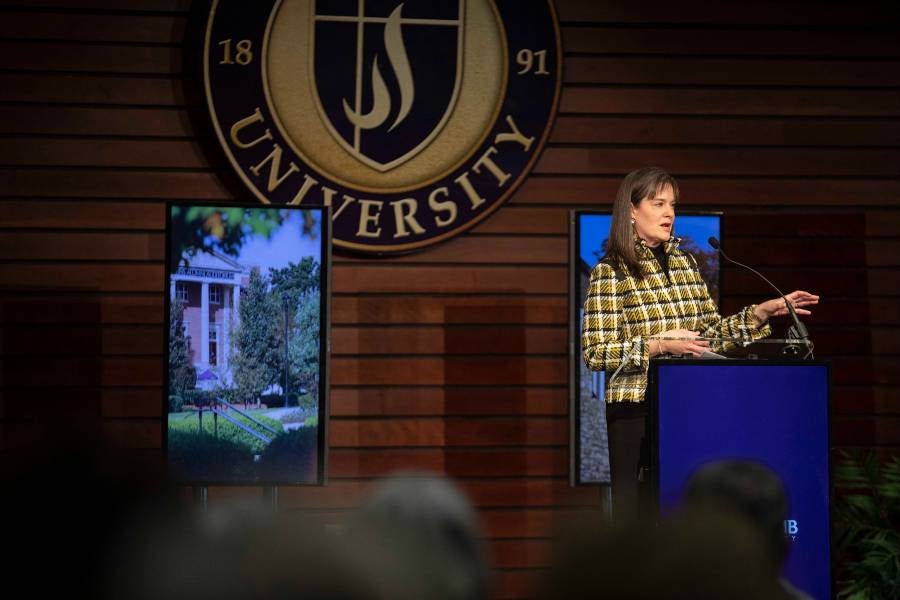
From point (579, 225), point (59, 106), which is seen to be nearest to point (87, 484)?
point (579, 225)

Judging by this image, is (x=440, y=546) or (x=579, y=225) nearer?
(x=440, y=546)

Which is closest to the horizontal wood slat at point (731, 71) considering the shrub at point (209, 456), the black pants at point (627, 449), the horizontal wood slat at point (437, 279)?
the horizontal wood slat at point (437, 279)

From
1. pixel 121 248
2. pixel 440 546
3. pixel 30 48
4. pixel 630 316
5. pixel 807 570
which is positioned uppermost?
pixel 30 48

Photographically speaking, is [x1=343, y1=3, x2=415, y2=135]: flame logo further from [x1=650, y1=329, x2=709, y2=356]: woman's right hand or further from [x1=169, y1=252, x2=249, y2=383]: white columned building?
[x1=650, y1=329, x2=709, y2=356]: woman's right hand

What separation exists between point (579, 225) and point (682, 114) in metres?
0.73

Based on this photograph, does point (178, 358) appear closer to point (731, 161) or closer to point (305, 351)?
point (305, 351)

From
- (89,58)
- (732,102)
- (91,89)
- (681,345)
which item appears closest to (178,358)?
(91,89)

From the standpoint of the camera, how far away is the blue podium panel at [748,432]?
3086 mm

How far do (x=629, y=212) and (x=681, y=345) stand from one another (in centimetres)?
51

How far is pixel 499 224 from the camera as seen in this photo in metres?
4.61

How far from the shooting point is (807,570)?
311 cm

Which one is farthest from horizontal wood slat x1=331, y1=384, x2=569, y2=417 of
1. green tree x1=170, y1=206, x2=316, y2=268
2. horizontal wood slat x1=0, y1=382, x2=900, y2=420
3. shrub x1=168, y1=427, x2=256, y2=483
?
green tree x1=170, y1=206, x2=316, y2=268

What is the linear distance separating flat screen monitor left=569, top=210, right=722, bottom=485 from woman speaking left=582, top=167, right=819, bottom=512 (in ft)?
2.47

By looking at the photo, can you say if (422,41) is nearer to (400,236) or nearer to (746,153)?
(400,236)
